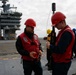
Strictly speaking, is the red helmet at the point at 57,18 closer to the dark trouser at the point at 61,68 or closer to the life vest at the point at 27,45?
the dark trouser at the point at 61,68

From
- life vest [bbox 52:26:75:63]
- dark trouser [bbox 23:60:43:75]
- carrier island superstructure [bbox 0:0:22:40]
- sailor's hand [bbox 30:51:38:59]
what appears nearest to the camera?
life vest [bbox 52:26:75:63]

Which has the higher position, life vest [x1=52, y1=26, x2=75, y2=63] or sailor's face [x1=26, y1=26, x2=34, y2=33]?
sailor's face [x1=26, y1=26, x2=34, y2=33]

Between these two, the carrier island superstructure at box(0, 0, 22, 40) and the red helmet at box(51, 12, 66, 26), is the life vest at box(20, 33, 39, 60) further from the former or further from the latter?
the carrier island superstructure at box(0, 0, 22, 40)

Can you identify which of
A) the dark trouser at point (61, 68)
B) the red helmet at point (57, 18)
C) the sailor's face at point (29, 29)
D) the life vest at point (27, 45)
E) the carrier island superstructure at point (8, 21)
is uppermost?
the red helmet at point (57, 18)

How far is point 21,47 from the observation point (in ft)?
19.7

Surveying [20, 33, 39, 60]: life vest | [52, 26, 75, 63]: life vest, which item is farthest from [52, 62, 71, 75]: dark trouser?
[20, 33, 39, 60]: life vest

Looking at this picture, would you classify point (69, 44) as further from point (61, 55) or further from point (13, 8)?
point (13, 8)

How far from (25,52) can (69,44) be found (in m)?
1.46

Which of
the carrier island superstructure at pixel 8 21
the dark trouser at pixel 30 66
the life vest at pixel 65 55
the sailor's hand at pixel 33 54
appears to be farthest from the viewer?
the carrier island superstructure at pixel 8 21

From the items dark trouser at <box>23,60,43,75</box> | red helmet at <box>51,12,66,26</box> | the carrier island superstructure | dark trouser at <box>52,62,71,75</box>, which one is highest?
red helmet at <box>51,12,66,26</box>

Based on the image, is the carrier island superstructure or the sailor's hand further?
the carrier island superstructure

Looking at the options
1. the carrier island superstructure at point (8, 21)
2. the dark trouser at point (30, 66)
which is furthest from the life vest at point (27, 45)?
the carrier island superstructure at point (8, 21)

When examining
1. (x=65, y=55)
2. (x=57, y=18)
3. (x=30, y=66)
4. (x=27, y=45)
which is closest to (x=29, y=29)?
(x=27, y=45)

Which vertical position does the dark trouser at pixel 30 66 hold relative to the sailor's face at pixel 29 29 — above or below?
below
